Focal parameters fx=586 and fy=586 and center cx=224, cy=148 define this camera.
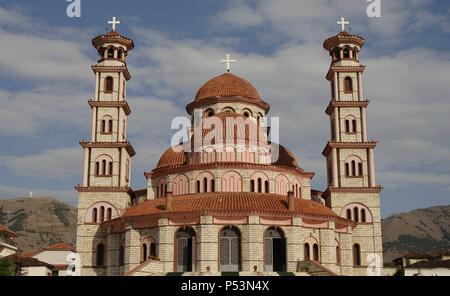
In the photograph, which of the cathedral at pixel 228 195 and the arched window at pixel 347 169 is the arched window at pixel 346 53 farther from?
the arched window at pixel 347 169

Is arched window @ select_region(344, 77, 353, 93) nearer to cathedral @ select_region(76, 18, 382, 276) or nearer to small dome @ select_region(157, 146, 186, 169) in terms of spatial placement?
cathedral @ select_region(76, 18, 382, 276)

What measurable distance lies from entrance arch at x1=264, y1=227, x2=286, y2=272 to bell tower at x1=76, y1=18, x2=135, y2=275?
14631 mm

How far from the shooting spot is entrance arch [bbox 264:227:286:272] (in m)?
48.7

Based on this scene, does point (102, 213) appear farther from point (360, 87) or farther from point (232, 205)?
point (360, 87)

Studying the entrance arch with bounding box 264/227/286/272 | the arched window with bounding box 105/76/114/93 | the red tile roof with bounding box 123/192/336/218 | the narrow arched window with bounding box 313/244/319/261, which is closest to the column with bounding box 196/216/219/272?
the red tile roof with bounding box 123/192/336/218

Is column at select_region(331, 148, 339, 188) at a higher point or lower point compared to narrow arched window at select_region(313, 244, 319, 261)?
higher

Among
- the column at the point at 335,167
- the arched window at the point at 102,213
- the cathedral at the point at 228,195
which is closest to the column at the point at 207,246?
the cathedral at the point at 228,195

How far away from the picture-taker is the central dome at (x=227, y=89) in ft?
210

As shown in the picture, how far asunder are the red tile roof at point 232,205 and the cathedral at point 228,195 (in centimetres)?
11
